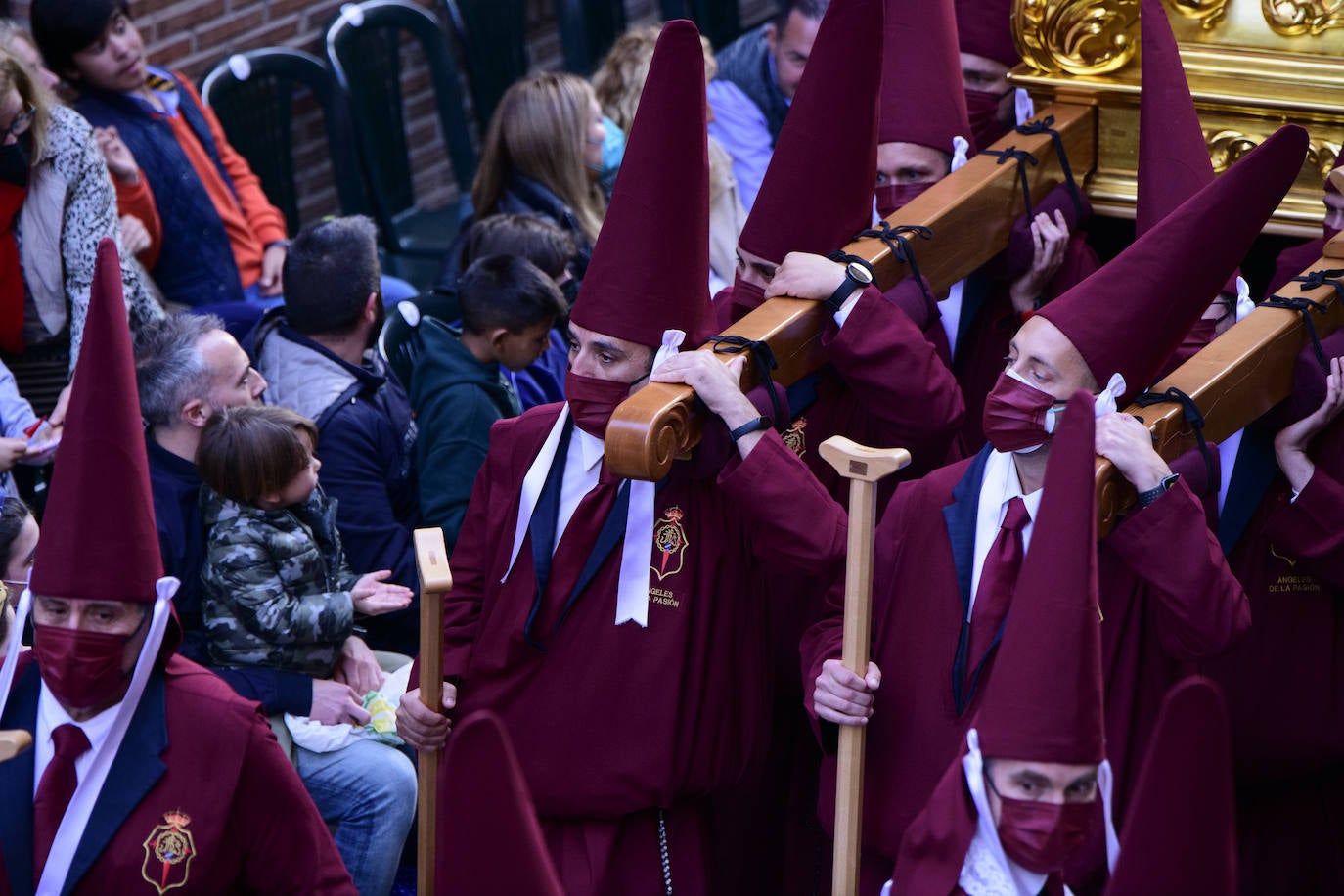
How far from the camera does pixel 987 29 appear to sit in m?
4.35

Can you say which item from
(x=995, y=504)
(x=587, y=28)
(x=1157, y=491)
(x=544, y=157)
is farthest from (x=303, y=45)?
(x=1157, y=491)

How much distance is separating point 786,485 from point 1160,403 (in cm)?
65

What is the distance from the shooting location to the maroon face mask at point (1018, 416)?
3.06 m

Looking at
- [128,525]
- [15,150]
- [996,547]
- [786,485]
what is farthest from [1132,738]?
[15,150]

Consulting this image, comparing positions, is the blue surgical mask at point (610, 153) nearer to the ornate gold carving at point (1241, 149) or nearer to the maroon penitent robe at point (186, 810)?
the ornate gold carving at point (1241, 149)

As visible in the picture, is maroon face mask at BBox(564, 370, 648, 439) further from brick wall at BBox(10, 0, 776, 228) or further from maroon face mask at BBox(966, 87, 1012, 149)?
brick wall at BBox(10, 0, 776, 228)

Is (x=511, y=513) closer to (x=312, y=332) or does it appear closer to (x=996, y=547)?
(x=996, y=547)

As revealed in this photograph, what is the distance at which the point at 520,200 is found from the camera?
5.45 meters

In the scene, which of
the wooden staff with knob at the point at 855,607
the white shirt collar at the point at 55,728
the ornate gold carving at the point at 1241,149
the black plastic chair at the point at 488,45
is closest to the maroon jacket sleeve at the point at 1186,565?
the wooden staff with knob at the point at 855,607

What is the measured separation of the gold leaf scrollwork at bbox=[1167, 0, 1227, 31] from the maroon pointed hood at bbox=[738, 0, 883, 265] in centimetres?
91

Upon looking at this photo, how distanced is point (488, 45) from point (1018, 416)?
461cm

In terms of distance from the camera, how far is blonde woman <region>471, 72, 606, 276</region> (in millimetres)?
5391

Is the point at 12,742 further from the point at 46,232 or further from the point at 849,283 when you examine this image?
the point at 46,232

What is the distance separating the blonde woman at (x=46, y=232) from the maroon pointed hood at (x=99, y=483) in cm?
160
